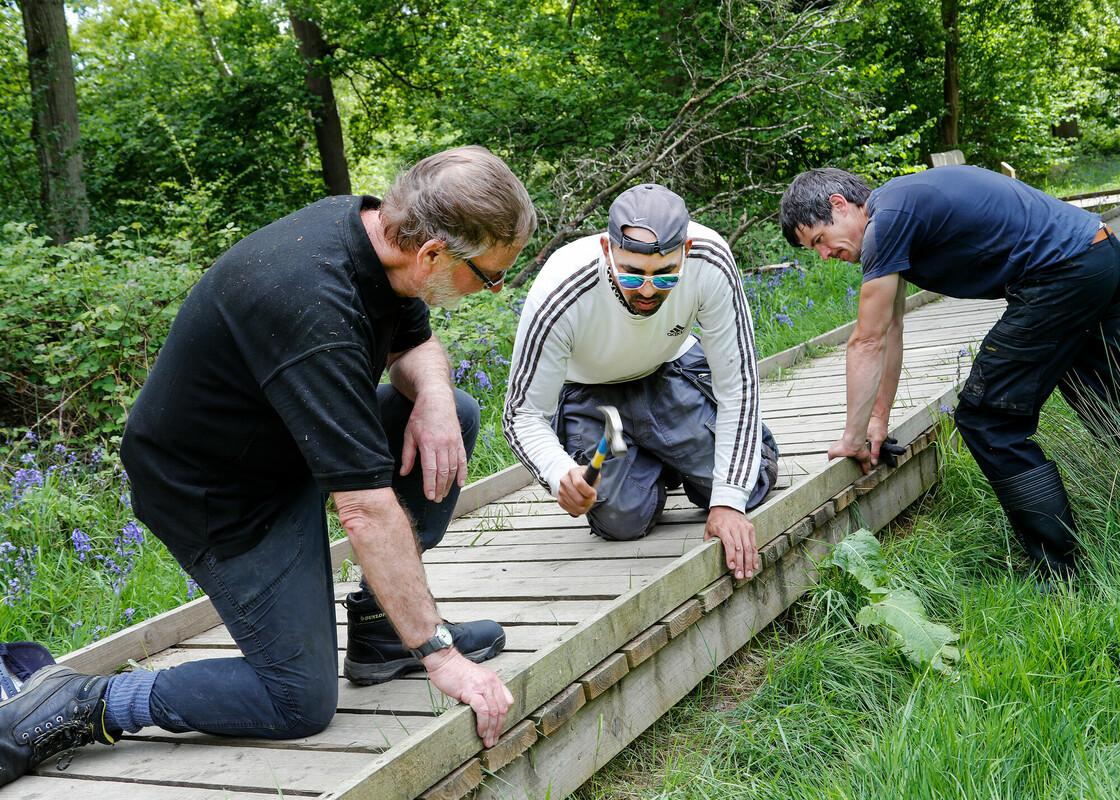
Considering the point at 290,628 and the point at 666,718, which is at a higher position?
the point at 290,628

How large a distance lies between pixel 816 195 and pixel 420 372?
1.94m

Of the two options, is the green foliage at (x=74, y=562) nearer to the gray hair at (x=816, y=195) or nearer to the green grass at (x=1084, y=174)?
the gray hair at (x=816, y=195)

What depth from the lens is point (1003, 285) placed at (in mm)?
4027

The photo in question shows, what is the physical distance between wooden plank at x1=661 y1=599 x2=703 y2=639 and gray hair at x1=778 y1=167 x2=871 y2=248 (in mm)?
1653

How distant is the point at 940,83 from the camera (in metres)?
19.1

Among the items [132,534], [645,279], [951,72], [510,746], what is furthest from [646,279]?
[951,72]

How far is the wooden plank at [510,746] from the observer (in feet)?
8.02

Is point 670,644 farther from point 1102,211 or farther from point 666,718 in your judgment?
point 1102,211

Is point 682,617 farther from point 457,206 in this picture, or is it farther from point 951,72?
point 951,72

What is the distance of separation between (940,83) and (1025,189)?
54.5ft

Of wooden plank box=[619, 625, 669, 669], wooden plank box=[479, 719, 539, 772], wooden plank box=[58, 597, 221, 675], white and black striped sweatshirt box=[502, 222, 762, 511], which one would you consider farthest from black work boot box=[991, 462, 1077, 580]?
wooden plank box=[58, 597, 221, 675]

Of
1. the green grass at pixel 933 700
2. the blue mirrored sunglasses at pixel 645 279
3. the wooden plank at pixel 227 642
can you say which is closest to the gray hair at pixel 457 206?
the blue mirrored sunglasses at pixel 645 279

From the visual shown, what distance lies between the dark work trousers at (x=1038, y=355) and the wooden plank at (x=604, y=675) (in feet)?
6.19

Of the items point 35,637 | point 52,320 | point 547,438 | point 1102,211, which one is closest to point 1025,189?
point 547,438
